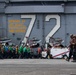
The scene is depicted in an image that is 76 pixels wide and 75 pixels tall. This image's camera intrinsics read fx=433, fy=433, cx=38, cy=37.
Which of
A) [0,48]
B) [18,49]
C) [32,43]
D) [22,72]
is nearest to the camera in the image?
[22,72]

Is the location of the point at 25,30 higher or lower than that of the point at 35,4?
lower

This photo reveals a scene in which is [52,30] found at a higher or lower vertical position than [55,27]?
lower

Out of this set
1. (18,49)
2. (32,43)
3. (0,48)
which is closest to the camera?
(0,48)

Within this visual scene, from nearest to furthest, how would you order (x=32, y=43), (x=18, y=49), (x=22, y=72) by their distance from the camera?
(x=22, y=72) → (x=18, y=49) → (x=32, y=43)

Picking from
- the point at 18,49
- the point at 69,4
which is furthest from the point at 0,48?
the point at 69,4

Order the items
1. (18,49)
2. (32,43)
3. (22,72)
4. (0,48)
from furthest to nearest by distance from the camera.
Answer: (32,43)
(18,49)
(0,48)
(22,72)

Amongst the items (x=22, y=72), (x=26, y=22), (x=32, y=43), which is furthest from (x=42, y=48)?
(x=22, y=72)

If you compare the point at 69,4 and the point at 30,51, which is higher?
the point at 69,4

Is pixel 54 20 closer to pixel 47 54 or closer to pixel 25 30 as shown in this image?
pixel 25 30

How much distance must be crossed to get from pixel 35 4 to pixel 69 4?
2821mm

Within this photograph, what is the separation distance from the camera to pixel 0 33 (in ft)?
118

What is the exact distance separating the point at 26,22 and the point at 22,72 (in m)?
20.0

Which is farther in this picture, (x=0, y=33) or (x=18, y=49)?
(x=0, y=33)

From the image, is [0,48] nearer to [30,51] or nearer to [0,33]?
[30,51]
